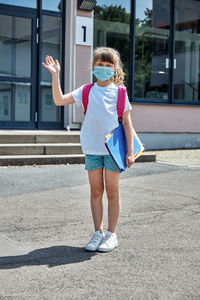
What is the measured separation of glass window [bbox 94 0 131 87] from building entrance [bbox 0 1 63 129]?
1.15 meters

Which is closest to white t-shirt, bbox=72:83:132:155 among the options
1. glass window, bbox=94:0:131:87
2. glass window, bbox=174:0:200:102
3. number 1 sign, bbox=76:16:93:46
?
number 1 sign, bbox=76:16:93:46

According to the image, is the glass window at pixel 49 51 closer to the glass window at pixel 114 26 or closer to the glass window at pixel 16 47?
the glass window at pixel 16 47

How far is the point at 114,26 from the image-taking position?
1248cm

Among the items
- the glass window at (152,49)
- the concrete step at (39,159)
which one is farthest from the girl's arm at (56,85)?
the glass window at (152,49)

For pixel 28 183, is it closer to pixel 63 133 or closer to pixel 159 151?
pixel 63 133

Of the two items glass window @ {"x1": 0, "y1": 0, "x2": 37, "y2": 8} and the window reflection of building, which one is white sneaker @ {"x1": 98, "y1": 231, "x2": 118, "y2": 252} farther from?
the window reflection of building

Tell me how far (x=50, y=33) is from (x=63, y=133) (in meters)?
2.68

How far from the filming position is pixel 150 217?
551cm

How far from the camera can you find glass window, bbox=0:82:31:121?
1123 cm

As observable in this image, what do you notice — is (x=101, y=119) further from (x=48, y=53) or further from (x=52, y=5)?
(x=52, y=5)

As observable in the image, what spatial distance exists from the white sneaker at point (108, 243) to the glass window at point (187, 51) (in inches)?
377

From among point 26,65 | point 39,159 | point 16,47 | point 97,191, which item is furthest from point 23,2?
point 97,191

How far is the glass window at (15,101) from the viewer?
1123 cm

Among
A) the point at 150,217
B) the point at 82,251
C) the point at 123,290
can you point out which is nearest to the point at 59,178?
the point at 150,217
